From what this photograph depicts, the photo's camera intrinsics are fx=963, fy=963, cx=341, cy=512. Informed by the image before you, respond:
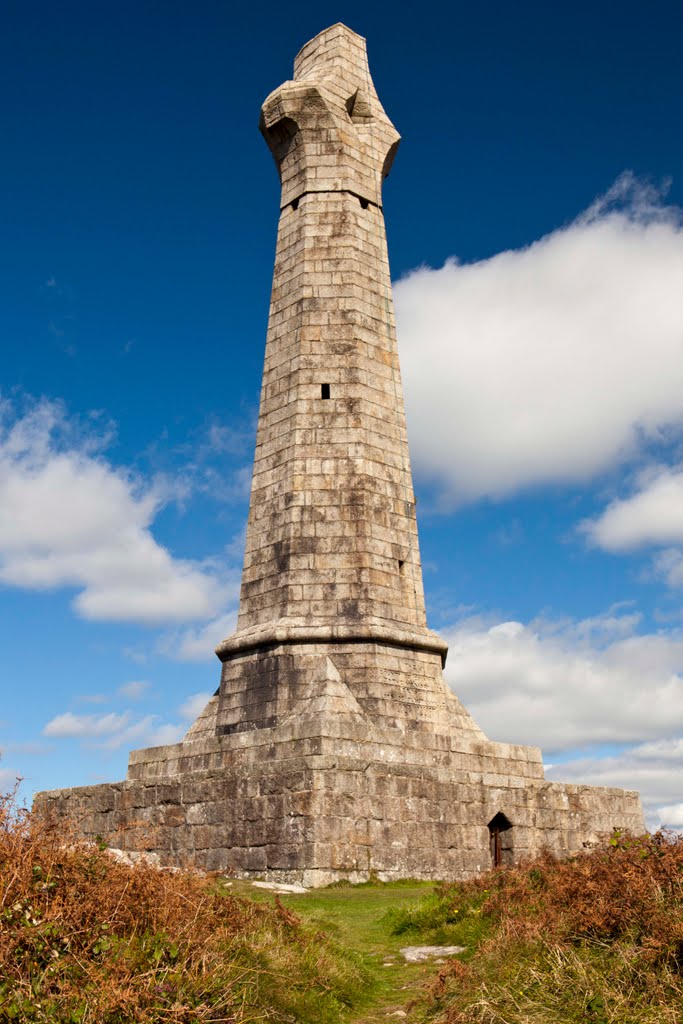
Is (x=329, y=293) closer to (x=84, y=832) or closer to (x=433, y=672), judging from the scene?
(x=433, y=672)

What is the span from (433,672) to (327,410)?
15.9 feet

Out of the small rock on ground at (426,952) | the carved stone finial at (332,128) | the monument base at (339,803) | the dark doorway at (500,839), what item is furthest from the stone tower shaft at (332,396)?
the small rock on ground at (426,952)

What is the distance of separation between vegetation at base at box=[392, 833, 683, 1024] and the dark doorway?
6778mm

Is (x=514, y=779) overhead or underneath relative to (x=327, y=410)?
underneath

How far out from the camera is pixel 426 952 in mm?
8531

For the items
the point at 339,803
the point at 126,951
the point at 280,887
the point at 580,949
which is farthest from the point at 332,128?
the point at 126,951

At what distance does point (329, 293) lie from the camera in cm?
1750

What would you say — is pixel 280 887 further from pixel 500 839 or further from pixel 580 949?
pixel 580 949

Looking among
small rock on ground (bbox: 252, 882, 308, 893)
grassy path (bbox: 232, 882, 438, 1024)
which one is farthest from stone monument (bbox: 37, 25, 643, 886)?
grassy path (bbox: 232, 882, 438, 1024)

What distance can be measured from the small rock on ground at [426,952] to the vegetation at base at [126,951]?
1461 millimetres

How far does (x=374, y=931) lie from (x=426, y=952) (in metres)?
1.14

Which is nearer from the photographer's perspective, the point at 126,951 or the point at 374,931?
the point at 126,951

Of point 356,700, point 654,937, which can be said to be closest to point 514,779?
point 356,700

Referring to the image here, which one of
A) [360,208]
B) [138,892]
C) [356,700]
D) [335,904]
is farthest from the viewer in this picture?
[360,208]
